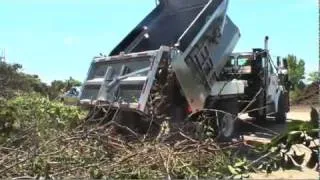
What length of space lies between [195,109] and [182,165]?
13.3ft

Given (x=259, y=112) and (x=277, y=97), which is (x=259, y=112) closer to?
(x=259, y=112)

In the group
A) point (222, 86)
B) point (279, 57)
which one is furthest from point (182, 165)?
point (279, 57)

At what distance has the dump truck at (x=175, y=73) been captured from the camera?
9.53 metres

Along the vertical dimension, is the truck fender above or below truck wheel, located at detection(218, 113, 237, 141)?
above

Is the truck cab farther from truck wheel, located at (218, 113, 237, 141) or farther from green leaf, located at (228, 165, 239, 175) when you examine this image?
green leaf, located at (228, 165, 239, 175)

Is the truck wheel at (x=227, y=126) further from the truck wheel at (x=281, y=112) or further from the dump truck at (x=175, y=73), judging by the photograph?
the truck wheel at (x=281, y=112)

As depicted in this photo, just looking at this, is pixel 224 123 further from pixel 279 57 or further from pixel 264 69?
pixel 279 57

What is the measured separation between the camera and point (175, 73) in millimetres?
9656

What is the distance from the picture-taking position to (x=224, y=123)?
10.7 m

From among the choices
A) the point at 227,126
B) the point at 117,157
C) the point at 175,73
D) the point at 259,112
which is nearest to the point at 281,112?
the point at 259,112

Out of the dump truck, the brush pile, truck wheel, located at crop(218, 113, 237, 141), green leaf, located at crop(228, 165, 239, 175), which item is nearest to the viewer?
the brush pile

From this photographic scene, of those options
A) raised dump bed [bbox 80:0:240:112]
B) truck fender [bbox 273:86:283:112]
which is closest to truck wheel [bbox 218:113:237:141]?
raised dump bed [bbox 80:0:240:112]

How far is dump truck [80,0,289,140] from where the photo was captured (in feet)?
31.3

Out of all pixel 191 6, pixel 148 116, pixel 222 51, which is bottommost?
pixel 148 116
